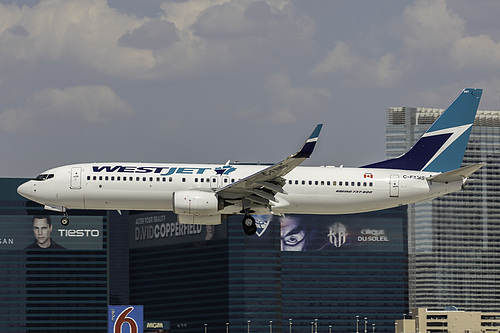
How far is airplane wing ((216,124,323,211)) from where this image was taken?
8588cm


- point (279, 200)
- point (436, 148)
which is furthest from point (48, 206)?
point (436, 148)

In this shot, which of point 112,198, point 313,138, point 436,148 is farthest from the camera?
point 436,148

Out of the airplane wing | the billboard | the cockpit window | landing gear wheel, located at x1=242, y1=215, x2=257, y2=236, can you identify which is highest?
the cockpit window

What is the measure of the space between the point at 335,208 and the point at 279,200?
463cm

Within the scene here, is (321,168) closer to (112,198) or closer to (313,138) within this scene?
(313,138)

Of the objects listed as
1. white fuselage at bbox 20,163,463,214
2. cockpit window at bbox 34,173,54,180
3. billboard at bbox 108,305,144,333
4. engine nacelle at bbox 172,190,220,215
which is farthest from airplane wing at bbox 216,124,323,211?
billboard at bbox 108,305,144,333

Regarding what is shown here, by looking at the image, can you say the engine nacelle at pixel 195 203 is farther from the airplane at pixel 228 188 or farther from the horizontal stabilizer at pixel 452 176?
the horizontal stabilizer at pixel 452 176

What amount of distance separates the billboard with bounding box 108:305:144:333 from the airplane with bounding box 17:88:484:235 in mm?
77512

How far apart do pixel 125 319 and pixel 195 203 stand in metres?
84.8

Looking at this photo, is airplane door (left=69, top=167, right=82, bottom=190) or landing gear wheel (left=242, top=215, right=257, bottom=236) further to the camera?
landing gear wheel (left=242, top=215, right=257, bottom=236)

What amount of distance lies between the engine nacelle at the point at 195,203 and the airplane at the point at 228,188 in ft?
0.25

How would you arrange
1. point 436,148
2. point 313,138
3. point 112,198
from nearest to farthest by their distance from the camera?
point 313,138, point 112,198, point 436,148

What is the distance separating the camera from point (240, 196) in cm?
8944

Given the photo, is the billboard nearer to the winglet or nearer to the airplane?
the airplane
